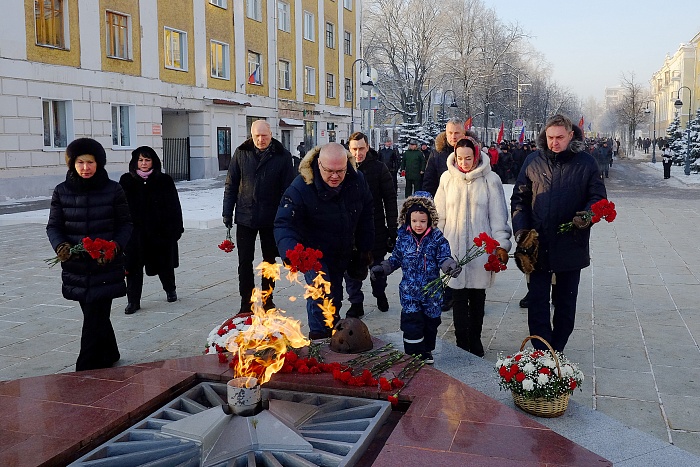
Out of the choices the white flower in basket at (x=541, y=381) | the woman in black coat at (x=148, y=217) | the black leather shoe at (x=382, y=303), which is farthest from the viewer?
the black leather shoe at (x=382, y=303)

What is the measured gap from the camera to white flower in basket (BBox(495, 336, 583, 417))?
4180mm

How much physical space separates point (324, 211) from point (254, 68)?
28947 millimetres

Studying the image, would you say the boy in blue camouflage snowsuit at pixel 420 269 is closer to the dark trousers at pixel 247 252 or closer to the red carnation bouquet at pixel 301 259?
the red carnation bouquet at pixel 301 259

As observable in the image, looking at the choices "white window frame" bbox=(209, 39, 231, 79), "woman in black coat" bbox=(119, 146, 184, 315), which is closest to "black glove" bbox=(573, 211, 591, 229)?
"woman in black coat" bbox=(119, 146, 184, 315)

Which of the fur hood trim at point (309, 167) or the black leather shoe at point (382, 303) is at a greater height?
the fur hood trim at point (309, 167)

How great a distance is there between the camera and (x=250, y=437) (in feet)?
12.2

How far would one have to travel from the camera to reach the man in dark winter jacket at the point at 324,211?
17.1ft

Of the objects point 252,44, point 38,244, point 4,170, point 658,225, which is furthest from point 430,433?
point 252,44

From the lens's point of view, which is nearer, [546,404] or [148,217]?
[546,404]

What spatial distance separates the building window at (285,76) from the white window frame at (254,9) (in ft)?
10.2

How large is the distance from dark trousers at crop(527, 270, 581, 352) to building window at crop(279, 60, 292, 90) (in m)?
31.3

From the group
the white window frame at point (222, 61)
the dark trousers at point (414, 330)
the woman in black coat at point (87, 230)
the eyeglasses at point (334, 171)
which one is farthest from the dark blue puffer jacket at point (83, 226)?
the white window frame at point (222, 61)

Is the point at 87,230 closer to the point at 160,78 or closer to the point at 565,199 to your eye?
the point at 565,199

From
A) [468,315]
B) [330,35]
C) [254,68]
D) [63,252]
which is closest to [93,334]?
[63,252]
